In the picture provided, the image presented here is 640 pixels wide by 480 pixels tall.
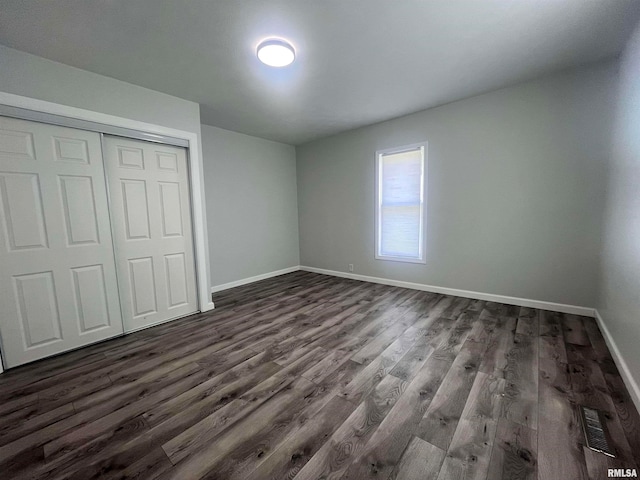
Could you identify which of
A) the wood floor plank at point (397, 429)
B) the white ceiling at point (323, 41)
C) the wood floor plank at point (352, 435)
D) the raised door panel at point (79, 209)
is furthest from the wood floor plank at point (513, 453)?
the raised door panel at point (79, 209)

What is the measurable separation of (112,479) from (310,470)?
3.20 feet

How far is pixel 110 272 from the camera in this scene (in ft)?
8.77

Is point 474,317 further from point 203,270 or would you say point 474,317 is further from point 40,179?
point 40,179

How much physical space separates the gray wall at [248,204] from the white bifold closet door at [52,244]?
1666 millimetres

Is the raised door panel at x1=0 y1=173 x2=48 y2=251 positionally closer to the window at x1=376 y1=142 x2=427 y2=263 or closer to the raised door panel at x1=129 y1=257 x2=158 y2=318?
the raised door panel at x1=129 y1=257 x2=158 y2=318

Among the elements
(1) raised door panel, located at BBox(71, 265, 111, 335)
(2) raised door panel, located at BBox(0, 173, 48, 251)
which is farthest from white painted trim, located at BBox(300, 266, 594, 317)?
(2) raised door panel, located at BBox(0, 173, 48, 251)

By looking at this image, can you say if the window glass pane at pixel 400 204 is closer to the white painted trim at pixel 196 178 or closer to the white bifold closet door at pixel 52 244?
the white painted trim at pixel 196 178

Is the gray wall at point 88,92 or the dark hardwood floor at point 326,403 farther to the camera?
the gray wall at point 88,92

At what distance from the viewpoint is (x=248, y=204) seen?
4.73 meters

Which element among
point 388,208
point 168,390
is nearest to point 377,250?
point 388,208

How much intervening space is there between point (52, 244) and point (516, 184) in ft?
16.7

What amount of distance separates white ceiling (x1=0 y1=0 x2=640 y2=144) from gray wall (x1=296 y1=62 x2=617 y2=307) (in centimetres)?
35

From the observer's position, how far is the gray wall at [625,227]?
1.72 meters

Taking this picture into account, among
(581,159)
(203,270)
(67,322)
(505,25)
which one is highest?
(505,25)
